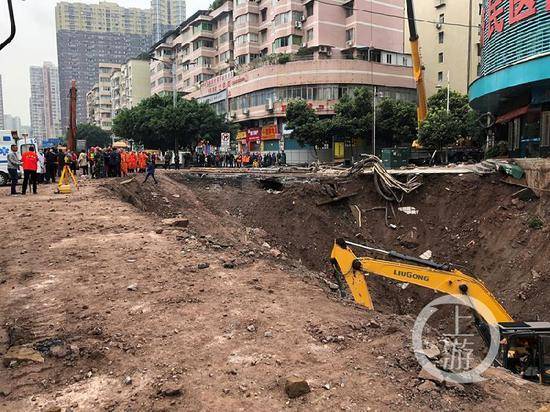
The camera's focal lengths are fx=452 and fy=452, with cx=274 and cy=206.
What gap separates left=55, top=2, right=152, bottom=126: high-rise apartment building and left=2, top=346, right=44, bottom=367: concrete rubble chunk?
429ft

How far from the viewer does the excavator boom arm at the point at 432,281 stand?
6.11 m

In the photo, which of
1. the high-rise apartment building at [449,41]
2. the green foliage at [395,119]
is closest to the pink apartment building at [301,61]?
the high-rise apartment building at [449,41]

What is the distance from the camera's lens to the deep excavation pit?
1278cm

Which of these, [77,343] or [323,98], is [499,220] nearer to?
[77,343]

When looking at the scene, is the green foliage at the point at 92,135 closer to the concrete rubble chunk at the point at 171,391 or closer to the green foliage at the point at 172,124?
Answer: the green foliage at the point at 172,124

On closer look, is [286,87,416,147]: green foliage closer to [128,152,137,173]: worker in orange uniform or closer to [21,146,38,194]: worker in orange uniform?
[128,152,137,173]: worker in orange uniform

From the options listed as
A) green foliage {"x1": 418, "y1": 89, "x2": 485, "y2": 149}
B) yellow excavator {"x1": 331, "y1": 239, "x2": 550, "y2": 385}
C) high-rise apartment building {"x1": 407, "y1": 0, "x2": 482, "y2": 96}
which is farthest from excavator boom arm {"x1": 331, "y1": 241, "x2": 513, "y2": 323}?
high-rise apartment building {"x1": 407, "y1": 0, "x2": 482, "y2": 96}

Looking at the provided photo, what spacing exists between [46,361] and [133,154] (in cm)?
2207

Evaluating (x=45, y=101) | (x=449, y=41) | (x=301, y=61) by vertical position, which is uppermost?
(x=45, y=101)

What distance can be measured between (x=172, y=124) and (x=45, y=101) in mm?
132708

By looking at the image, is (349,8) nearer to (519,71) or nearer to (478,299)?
(519,71)

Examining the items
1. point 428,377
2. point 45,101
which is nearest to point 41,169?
point 428,377

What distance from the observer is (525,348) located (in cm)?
557

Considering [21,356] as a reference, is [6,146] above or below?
above
